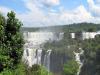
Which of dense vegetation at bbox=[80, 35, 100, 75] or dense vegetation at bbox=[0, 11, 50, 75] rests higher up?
dense vegetation at bbox=[0, 11, 50, 75]

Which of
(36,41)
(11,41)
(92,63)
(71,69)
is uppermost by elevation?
(36,41)

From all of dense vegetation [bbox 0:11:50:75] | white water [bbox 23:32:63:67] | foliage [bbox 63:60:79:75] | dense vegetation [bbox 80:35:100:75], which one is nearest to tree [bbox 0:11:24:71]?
dense vegetation [bbox 0:11:50:75]

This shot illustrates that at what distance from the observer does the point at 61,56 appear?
8581 cm

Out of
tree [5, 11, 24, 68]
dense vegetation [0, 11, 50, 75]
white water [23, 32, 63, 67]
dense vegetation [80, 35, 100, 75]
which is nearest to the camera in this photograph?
dense vegetation [0, 11, 50, 75]

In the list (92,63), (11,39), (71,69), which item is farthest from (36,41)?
(11,39)

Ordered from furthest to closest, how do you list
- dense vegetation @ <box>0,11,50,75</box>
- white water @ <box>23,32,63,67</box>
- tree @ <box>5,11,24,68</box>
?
1. white water @ <box>23,32,63,67</box>
2. tree @ <box>5,11,24,68</box>
3. dense vegetation @ <box>0,11,50,75</box>

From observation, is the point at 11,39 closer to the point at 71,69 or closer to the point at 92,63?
the point at 71,69

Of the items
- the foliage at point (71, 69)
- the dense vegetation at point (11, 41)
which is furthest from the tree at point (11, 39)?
the foliage at point (71, 69)

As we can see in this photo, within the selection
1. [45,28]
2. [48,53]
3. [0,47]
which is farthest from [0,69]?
[45,28]

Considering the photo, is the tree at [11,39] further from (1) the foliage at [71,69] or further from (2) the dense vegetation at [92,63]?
(2) the dense vegetation at [92,63]

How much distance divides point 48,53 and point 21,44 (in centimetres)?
7628

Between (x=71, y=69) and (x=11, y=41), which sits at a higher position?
(x=11, y=41)

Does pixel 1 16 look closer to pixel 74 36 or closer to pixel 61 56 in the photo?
pixel 61 56

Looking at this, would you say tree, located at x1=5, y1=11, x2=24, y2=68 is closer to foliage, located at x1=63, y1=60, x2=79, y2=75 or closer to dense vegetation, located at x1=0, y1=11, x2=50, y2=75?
dense vegetation, located at x1=0, y1=11, x2=50, y2=75
